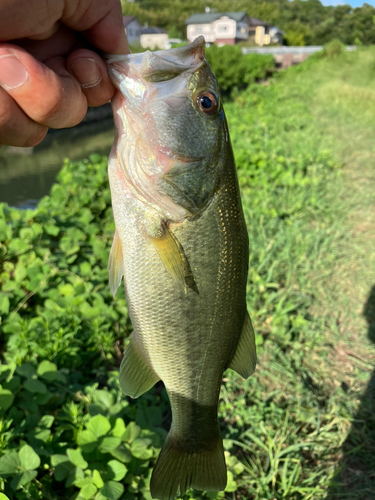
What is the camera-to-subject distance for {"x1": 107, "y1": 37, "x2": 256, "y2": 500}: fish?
1.53m

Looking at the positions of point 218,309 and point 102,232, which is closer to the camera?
point 218,309

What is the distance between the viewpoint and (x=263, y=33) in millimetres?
74750

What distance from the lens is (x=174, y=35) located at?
63.8m

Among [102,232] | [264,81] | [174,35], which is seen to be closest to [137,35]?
Result: [174,35]

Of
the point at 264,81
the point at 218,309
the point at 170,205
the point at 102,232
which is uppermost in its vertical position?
the point at 170,205

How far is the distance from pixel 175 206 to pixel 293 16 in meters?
110

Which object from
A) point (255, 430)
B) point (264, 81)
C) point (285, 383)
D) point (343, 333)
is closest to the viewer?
point (255, 430)

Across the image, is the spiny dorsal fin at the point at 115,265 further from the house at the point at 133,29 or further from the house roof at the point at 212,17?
the house roof at the point at 212,17

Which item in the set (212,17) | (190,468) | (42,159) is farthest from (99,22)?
(212,17)

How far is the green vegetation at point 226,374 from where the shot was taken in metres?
1.97

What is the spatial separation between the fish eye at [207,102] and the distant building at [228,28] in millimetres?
71993

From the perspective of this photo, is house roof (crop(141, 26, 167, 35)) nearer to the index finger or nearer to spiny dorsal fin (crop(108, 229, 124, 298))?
the index finger

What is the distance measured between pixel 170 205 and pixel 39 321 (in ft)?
5.66

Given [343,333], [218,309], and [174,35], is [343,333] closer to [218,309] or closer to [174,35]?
[218,309]
